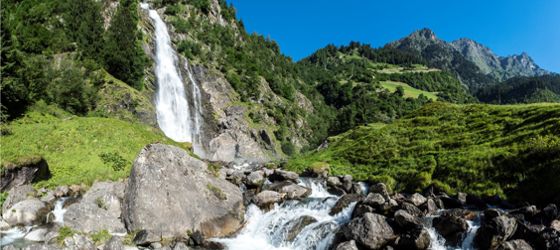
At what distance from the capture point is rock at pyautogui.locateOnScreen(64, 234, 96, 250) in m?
19.6

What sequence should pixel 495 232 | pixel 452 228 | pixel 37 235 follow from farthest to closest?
pixel 37 235 → pixel 452 228 → pixel 495 232

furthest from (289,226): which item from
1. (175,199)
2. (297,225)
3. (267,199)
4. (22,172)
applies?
(22,172)

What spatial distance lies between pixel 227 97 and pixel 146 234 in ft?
268

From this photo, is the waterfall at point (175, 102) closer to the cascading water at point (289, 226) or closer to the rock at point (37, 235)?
the cascading water at point (289, 226)

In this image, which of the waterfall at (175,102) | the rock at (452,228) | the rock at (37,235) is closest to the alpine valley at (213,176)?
the rock at (452,228)

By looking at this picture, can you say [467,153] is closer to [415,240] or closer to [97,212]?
[415,240]

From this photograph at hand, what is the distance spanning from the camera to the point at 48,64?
5347 cm

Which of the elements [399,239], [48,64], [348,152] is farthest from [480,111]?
[48,64]

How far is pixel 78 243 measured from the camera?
19.8m

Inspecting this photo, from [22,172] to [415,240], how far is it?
2749 cm

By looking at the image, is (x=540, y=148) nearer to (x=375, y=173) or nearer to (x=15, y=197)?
(x=375, y=173)

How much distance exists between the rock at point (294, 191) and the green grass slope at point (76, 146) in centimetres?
1390

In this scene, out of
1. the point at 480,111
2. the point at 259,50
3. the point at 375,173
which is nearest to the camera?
the point at 375,173

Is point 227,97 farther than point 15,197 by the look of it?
Yes
